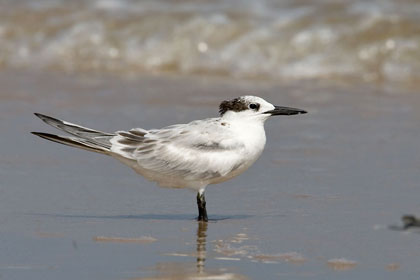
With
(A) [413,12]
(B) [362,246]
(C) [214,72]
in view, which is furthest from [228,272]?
(A) [413,12]

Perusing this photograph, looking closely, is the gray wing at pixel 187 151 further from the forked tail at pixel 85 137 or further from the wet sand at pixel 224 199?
the wet sand at pixel 224 199

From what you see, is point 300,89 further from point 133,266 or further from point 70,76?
point 133,266

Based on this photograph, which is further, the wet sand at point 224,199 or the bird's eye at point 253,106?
the bird's eye at point 253,106

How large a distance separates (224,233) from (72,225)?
736 millimetres

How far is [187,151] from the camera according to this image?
5.11m

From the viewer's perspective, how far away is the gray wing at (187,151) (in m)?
5.05

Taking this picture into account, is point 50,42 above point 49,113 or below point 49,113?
above

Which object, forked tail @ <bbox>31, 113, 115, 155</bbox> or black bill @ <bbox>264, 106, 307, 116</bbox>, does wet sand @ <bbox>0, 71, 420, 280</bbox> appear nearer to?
forked tail @ <bbox>31, 113, 115, 155</bbox>

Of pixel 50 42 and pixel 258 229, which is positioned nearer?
pixel 258 229

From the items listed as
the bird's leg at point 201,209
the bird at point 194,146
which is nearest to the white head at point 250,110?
the bird at point 194,146

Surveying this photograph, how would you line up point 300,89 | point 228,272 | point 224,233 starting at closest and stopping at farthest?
point 228,272, point 224,233, point 300,89

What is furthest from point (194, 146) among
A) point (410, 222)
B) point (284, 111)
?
point (410, 222)

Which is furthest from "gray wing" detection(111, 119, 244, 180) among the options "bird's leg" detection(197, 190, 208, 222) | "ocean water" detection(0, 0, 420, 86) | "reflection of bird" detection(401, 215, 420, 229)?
"ocean water" detection(0, 0, 420, 86)

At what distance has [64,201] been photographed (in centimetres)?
539
